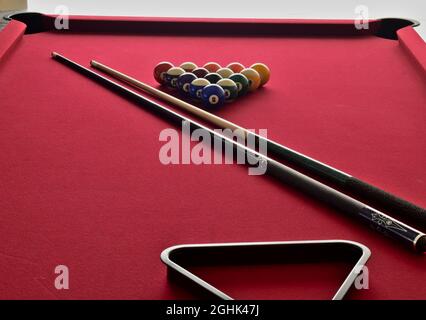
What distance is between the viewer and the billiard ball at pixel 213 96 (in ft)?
5.57

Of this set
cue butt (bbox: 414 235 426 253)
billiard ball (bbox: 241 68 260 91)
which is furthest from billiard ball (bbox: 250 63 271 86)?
cue butt (bbox: 414 235 426 253)

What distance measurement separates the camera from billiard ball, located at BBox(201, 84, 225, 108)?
1696mm

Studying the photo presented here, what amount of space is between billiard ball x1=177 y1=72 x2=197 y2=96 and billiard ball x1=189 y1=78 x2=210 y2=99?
3 cm

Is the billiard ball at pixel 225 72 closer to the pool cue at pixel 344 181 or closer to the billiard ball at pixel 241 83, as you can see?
the billiard ball at pixel 241 83

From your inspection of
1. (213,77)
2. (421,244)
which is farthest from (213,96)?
(421,244)

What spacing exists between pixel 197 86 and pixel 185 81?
0.08 m

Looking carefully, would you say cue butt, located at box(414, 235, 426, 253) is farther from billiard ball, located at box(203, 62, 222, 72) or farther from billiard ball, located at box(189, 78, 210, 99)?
billiard ball, located at box(203, 62, 222, 72)

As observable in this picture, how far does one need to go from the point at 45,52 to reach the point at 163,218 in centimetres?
140

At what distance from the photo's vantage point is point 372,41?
2410 mm

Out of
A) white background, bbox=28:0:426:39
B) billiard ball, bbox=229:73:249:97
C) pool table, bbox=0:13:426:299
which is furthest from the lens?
white background, bbox=28:0:426:39

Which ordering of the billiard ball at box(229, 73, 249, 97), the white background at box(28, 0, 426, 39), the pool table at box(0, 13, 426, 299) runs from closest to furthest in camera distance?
the pool table at box(0, 13, 426, 299), the billiard ball at box(229, 73, 249, 97), the white background at box(28, 0, 426, 39)

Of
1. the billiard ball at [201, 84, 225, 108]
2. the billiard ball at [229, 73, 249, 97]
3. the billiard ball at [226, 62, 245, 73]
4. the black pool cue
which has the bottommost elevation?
the black pool cue

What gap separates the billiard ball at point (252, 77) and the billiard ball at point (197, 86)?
0.46 feet

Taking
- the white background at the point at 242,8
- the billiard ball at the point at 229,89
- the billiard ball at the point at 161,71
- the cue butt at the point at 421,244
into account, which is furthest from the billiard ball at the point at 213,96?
the white background at the point at 242,8
